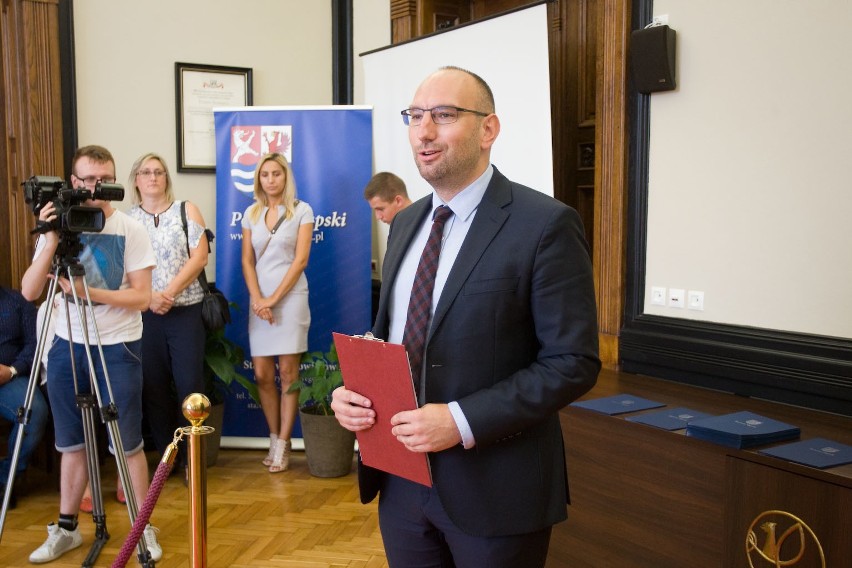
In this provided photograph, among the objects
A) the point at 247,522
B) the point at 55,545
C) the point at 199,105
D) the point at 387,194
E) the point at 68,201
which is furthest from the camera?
the point at 199,105

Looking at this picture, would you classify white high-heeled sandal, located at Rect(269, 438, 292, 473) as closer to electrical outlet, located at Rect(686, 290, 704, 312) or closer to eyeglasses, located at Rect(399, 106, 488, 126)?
electrical outlet, located at Rect(686, 290, 704, 312)

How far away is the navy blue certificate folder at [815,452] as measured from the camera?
2.25m

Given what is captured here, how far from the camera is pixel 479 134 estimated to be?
5.35 feet

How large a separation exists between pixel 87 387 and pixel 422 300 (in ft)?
6.60

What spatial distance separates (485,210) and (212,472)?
345 centimetres

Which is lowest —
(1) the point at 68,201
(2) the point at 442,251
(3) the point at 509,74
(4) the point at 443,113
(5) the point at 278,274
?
(5) the point at 278,274

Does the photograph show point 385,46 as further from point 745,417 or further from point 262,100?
point 745,417

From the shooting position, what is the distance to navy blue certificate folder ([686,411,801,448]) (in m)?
2.44

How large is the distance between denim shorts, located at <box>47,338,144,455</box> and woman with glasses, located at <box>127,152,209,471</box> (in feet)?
3.38

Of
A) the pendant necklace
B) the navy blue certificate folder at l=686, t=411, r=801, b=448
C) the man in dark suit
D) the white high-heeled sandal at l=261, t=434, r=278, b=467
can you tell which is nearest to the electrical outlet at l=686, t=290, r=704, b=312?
the navy blue certificate folder at l=686, t=411, r=801, b=448

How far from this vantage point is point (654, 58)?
335 cm

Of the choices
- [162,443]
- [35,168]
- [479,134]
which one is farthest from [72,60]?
[479,134]

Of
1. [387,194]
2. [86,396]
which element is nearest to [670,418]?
[86,396]

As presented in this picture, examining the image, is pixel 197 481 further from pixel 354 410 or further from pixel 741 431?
pixel 741 431
